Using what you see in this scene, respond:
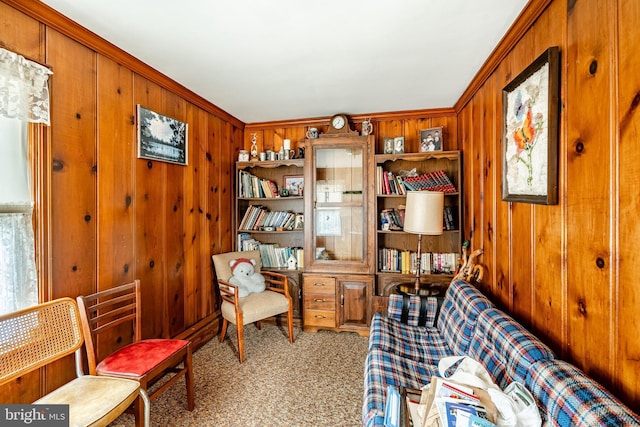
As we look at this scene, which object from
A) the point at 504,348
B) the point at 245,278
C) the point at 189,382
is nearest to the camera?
the point at 504,348

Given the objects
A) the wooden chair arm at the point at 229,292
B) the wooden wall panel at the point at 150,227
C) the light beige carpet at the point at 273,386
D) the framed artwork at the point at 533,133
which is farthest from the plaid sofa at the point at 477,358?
the wooden wall panel at the point at 150,227

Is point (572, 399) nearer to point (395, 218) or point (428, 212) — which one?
point (428, 212)

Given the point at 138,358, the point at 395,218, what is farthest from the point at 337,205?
the point at 138,358

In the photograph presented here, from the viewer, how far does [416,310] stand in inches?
88.8

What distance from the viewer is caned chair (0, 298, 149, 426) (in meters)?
1.24

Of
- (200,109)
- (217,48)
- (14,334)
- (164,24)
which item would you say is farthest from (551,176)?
(200,109)

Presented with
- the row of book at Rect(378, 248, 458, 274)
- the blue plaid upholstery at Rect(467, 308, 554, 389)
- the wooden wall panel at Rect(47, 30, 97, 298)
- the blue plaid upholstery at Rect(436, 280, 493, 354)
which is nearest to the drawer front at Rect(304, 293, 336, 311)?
the row of book at Rect(378, 248, 458, 274)

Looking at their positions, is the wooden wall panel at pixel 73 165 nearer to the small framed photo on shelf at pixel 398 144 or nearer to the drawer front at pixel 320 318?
the drawer front at pixel 320 318

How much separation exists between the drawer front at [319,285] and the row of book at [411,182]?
110cm

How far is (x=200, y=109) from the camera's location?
9.41 feet

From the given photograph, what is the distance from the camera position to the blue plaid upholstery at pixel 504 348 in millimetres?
1141

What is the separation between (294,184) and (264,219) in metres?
0.55

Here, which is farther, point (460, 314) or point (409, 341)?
point (409, 341)

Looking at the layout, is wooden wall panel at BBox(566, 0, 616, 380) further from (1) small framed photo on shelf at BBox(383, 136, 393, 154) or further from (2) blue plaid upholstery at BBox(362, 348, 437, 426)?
(1) small framed photo on shelf at BBox(383, 136, 393, 154)
